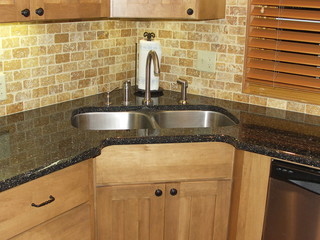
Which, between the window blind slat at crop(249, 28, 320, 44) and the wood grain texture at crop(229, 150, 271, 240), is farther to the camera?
the window blind slat at crop(249, 28, 320, 44)

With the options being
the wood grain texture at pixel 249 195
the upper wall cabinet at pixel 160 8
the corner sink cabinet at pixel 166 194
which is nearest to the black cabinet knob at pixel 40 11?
the upper wall cabinet at pixel 160 8

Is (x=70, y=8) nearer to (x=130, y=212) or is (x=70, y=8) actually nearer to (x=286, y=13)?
(x=130, y=212)

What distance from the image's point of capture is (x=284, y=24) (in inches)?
93.4

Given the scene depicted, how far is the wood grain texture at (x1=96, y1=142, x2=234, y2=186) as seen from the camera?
2014 millimetres

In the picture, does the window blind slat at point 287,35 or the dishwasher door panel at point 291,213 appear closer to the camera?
the dishwasher door panel at point 291,213

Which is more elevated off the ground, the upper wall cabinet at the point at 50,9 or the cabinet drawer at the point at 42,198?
the upper wall cabinet at the point at 50,9

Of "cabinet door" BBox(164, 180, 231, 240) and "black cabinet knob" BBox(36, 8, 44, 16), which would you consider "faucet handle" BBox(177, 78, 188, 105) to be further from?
"black cabinet knob" BBox(36, 8, 44, 16)

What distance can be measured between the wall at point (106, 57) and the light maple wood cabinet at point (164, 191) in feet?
2.04

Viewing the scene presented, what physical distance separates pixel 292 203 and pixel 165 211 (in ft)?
1.92

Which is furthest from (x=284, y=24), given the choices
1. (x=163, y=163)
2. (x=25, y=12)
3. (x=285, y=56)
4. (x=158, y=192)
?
(x=25, y=12)

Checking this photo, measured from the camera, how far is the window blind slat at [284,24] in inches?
89.9

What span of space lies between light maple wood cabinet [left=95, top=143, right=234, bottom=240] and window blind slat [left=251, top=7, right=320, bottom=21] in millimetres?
776

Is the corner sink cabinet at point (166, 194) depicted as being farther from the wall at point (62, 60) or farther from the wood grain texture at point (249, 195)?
the wall at point (62, 60)

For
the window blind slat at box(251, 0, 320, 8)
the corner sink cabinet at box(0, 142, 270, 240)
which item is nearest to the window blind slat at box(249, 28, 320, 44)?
the window blind slat at box(251, 0, 320, 8)
